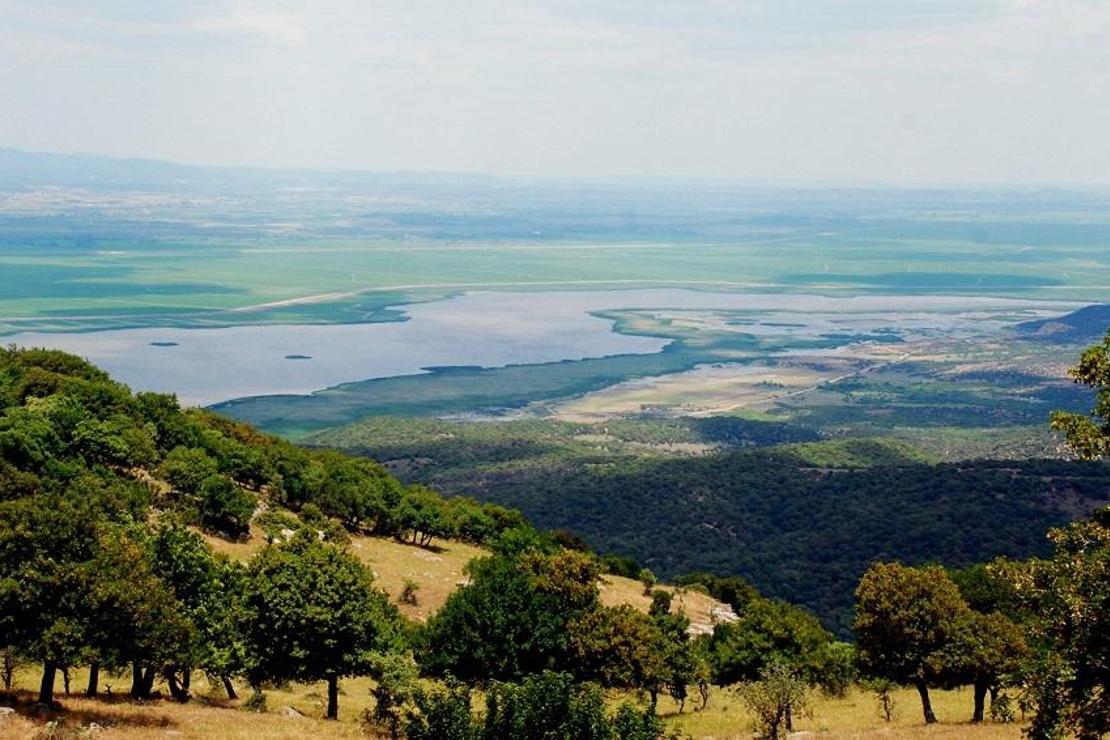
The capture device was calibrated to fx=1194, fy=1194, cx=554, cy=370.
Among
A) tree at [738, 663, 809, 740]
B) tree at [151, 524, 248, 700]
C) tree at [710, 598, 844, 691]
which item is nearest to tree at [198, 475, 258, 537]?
tree at [151, 524, 248, 700]

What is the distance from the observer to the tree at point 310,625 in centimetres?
3084

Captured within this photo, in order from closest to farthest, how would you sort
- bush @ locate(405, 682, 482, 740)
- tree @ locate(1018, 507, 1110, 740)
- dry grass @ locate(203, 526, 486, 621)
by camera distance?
tree @ locate(1018, 507, 1110, 740) → bush @ locate(405, 682, 482, 740) → dry grass @ locate(203, 526, 486, 621)

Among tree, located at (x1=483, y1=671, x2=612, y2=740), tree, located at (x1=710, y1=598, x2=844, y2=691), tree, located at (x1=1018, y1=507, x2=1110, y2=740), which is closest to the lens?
tree, located at (x1=1018, y1=507, x2=1110, y2=740)

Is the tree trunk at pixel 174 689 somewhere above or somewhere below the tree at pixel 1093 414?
below

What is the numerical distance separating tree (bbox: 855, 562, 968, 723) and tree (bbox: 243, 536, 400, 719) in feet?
42.3

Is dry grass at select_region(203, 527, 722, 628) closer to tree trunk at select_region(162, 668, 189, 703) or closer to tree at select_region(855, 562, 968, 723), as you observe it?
tree trunk at select_region(162, 668, 189, 703)

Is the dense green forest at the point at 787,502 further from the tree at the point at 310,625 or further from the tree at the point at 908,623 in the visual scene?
the tree at the point at 310,625

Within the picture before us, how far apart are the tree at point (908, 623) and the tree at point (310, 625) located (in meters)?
12.9

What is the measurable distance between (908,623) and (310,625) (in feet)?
Result: 51.7

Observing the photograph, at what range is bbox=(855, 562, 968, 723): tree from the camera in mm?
31656

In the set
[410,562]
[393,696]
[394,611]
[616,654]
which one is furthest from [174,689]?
[410,562]

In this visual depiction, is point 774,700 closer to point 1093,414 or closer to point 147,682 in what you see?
point 1093,414

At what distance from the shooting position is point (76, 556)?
87.1 feet

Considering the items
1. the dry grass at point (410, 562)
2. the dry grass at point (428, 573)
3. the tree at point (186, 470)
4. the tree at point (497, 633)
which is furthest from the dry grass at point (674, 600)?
the tree at point (186, 470)
